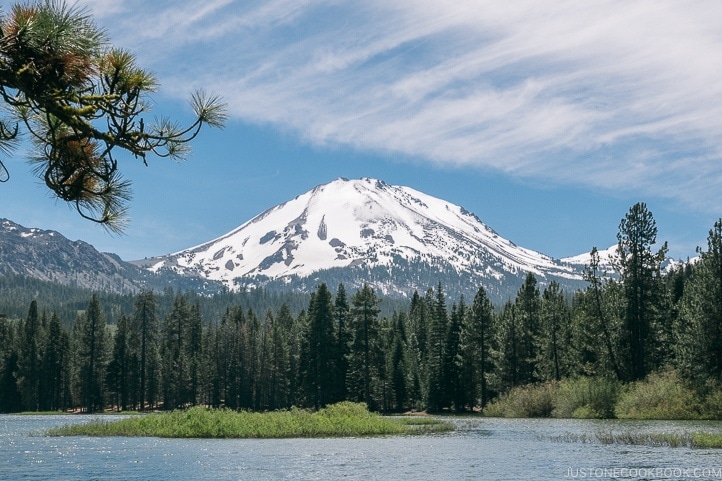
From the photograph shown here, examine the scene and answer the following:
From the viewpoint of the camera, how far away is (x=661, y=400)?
60594mm

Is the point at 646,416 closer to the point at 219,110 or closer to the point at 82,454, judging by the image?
the point at 82,454

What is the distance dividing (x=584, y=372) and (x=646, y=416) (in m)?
17.0

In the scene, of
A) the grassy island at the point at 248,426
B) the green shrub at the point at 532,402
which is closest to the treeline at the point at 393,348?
the green shrub at the point at 532,402

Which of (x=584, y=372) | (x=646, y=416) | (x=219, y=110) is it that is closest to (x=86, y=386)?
(x=584, y=372)

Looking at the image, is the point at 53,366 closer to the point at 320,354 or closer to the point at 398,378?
the point at 320,354

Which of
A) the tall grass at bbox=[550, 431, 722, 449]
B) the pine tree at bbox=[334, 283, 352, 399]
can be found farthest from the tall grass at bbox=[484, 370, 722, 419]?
the pine tree at bbox=[334, 283, 352, 399]

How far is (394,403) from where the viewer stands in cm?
10312

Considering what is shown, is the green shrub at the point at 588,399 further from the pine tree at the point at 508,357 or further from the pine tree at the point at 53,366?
the pine tree at the point at 53,366

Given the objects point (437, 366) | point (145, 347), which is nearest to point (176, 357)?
point (145, 347)

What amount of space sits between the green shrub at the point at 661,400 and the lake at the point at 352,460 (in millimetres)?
13968

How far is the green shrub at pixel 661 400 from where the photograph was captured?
2297 inches

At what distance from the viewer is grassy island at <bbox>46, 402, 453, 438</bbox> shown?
46938 mm

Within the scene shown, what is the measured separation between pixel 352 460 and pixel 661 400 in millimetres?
36566

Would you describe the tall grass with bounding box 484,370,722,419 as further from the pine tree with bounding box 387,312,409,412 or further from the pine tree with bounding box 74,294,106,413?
the pine tree with bounding box 74,294,106,413
